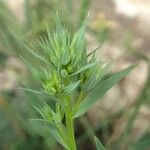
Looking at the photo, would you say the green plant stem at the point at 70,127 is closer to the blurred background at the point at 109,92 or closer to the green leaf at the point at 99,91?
the green leaf at the point at 99,91

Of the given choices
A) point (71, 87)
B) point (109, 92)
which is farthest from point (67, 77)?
point (109, 92)

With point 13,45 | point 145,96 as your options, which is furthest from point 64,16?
point 145,96

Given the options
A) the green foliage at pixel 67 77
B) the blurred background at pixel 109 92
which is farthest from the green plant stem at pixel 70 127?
the blurred background at pixel 109 92

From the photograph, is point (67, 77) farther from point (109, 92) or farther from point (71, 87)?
point (109, 92)

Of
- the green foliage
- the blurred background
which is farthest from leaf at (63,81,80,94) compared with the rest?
the blurred background

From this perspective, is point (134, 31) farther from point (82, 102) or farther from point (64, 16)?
point (82, 102)

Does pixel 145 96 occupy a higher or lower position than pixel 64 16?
lower

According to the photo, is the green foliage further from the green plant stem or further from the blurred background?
the blurred background

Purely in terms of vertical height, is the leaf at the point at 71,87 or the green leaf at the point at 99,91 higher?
the leaf at the point at 71,87
